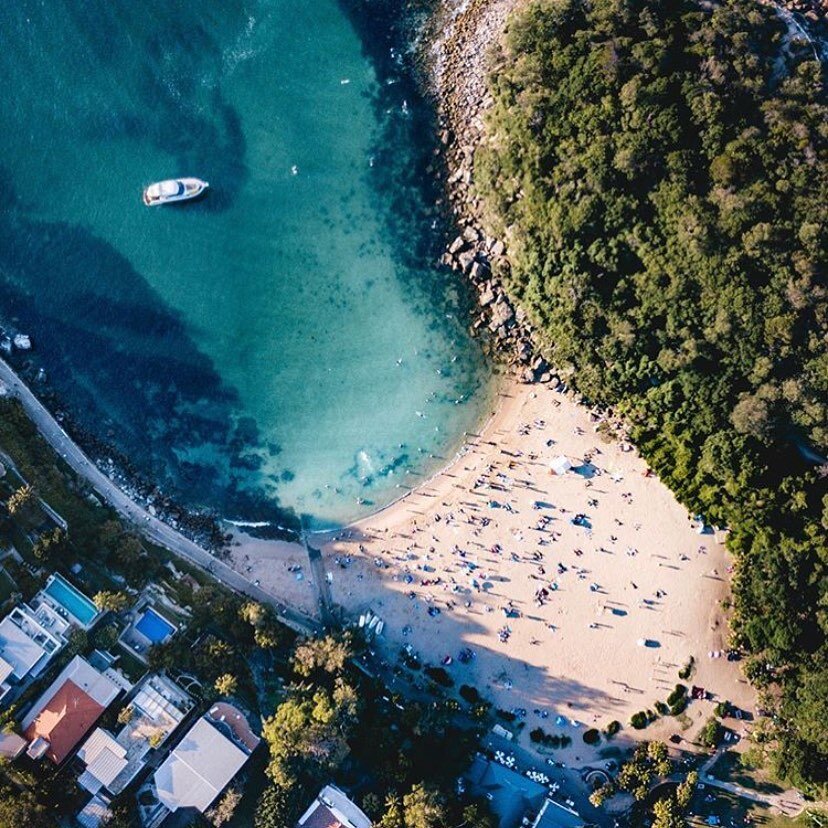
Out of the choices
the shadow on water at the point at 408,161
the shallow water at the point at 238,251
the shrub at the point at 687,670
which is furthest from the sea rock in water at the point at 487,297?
the shrub at the point at 687,670

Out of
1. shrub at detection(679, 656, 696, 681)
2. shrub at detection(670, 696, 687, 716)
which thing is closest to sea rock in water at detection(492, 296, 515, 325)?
shrub at detection(679, 656, 696, 681)

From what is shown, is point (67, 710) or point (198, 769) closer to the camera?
point (67, 710)

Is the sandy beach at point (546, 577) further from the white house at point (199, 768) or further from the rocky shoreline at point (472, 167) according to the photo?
the white house at point (199, 768)

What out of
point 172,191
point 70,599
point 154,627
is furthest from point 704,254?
point 70,599

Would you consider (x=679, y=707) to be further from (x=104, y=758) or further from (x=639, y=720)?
(x=104, y=758)

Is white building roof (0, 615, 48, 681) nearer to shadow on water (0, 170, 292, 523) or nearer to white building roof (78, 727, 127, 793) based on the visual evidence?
white building roof (78, 727, 127, 793)

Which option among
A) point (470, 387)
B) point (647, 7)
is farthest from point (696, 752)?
point (647, 7)
